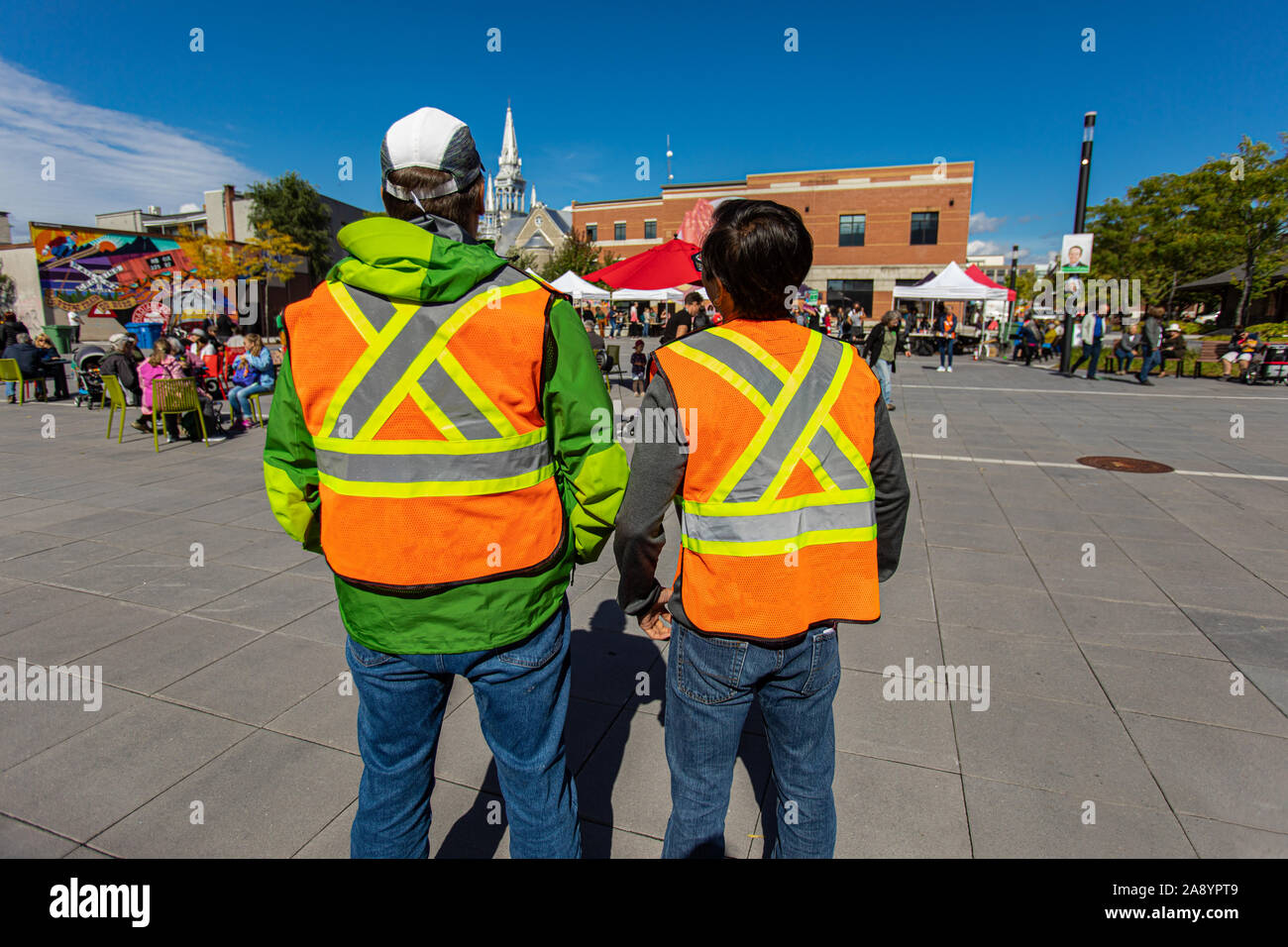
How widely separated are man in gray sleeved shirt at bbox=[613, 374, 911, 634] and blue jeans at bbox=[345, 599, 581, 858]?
0.70 feet

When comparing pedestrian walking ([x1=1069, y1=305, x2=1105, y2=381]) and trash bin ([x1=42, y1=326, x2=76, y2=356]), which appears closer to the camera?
pedestrian walking ([x1=1069, y1=305, x2=1105, y2=381])

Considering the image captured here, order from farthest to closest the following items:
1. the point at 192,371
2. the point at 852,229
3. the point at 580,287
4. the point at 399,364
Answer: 1. the point at 852,229
2. the point at 580,287
3. the point at 192,371
4. the point at 399,364

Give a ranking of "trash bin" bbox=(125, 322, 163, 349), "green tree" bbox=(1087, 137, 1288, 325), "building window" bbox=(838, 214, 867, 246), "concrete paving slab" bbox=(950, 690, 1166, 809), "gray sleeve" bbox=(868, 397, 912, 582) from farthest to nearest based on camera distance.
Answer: "building window" bbox=(838, 214, 867, 246), "green tree" bbox=(1087, 137, 1288, 325), "trash bin" bbox=(125, 322, 163, 349), "concrete paving slab" bbox=(950, 690, 1166, 809), "gray sleeve" bbox=(868, 397, 912, 582)

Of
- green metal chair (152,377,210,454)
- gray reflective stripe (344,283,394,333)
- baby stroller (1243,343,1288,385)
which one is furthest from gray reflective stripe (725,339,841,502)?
baby stroller (1243,343,1288,385)

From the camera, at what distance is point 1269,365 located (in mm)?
16297

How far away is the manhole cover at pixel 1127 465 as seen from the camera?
299 inches

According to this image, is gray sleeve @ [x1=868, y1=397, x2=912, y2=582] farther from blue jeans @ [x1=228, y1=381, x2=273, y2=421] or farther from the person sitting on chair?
the person sitting on chair

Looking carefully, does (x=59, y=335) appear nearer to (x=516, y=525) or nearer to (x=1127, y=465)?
(x=516, y=525)

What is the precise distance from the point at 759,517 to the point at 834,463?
0.70 feet

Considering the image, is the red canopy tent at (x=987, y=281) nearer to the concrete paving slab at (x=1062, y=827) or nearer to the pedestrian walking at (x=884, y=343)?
the pedestrian walking at (x=884, y=343)

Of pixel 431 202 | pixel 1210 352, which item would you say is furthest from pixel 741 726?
pixel 1210 352

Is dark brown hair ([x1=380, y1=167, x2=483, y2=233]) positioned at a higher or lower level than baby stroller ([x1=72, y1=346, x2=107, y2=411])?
higher

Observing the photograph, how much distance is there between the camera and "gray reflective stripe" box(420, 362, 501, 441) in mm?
1438
